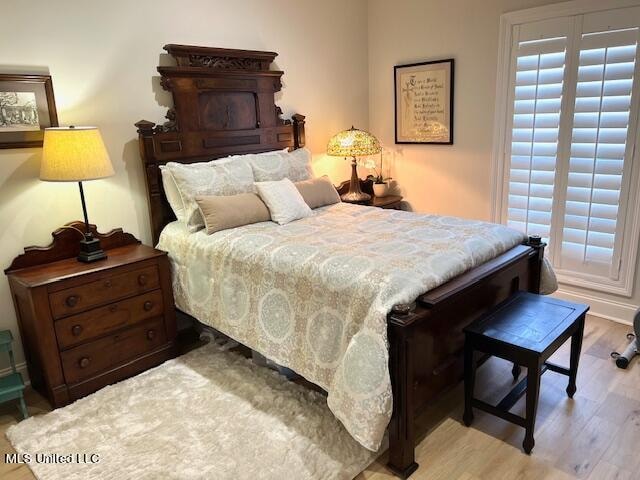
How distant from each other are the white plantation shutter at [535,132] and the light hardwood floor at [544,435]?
124 centimetres

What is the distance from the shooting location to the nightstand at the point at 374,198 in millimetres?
3969

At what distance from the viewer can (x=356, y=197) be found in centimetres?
393

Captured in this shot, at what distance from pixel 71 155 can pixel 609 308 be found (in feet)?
11.4

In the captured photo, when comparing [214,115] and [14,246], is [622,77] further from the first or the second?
[14,246]

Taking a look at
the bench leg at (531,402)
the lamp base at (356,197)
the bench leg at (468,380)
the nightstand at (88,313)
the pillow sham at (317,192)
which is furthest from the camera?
the lamp base at (356,197)

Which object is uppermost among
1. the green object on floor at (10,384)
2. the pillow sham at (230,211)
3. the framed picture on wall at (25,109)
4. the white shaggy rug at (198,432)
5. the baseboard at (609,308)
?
the framed picture on wall at (25,109)

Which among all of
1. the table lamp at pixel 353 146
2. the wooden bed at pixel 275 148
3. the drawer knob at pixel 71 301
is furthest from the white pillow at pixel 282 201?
the drawer knob at pixel 71 301

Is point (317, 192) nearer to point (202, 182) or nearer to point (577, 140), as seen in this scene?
point (202, 182)

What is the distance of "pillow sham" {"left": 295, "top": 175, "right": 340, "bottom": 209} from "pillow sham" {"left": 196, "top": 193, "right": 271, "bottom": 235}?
39 centimetres

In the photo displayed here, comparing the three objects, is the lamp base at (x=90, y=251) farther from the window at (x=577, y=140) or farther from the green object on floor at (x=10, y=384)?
the window at (x=577, y=140)

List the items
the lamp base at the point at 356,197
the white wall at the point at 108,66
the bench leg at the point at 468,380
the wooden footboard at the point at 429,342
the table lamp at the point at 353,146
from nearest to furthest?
the wooden footboard at the point at 429,342 → the bench leg at the point at 468,380 → the white wall at the point at 108,66 → the table lamp at the point at 353,146 → the lamp base at the point at 356,197

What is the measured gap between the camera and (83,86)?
2688mm

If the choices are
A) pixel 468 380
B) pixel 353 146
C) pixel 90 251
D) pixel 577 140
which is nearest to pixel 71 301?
pixel 90 251

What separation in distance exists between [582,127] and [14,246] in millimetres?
3557
